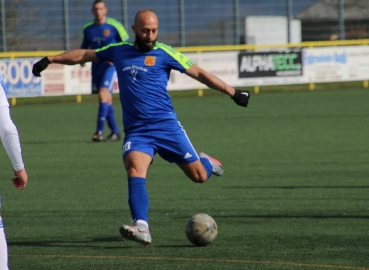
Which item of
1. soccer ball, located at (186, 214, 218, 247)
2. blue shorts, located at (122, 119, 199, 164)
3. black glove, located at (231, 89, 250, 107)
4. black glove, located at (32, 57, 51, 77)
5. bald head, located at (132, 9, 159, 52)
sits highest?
bald head, located at (132, 9, 159, 52)

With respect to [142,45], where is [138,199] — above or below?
below

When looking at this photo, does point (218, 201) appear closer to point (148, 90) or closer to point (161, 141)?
point (161, 141)

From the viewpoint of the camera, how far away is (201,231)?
682cm

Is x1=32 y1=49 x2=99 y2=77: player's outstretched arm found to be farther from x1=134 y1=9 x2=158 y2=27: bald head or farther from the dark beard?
x1=134 y1=9 x2=158 y2=27: bald head

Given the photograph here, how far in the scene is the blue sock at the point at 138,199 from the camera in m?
6.67

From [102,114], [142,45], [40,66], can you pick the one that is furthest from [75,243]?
[102,114]

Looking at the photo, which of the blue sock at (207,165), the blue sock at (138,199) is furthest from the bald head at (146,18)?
the blue sock at (207,165)

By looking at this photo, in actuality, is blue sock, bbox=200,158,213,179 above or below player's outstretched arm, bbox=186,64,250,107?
below

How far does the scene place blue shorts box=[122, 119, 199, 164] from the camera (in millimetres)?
7113

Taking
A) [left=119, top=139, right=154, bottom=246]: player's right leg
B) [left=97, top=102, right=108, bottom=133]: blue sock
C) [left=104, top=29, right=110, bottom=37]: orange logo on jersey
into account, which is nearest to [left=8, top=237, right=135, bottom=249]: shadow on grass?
[left=119, top=139, right=154, bottom=246]: player's right leg

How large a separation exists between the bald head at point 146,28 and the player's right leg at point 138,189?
0.80 metres

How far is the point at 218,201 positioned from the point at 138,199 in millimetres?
2447

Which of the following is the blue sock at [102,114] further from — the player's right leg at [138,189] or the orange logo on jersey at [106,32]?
the player's right leg at [138,189]

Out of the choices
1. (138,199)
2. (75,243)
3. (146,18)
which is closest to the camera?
(138,199)
